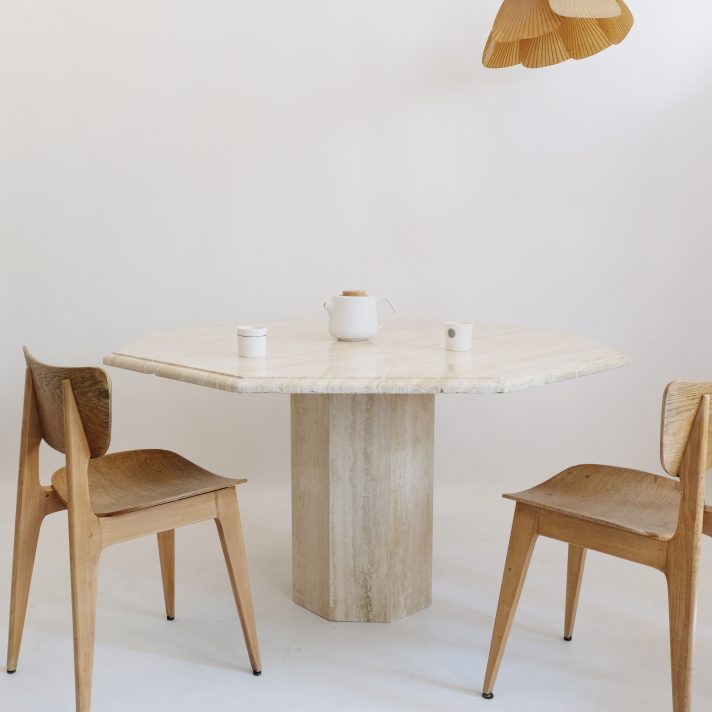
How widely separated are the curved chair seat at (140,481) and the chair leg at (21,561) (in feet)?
0.27

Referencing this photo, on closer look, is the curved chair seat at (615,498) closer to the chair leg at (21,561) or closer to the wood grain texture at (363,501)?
the wood grain texture at (363,501)

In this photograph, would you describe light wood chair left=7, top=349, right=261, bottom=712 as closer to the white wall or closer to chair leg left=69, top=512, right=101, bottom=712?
chair leg left=69, top=512, right=101, bottom=712

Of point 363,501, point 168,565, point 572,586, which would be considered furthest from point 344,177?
point 572,586

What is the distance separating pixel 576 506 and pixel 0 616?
5.19ft

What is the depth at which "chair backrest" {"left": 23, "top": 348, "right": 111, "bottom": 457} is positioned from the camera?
152cm

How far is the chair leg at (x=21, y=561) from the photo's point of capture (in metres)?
1.85

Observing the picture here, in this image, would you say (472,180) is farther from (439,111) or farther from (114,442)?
(114,442)

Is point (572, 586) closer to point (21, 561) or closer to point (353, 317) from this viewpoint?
point (353, 317)

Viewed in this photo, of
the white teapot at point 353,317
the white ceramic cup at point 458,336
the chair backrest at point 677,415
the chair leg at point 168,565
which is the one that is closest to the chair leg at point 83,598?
the chair leg at point 168,565

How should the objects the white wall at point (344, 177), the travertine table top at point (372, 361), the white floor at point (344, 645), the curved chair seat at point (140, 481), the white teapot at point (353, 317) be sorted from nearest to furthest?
the travertine table top at point (372, 361)
the curved chair seat at point (140, 481)
the white floor at point (344, 645)
the white teapot at point (353, 317)
the white wall at point (344, 177)

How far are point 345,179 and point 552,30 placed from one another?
142cm

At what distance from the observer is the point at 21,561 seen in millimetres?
1875

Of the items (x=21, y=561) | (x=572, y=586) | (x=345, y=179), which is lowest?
(x=572, y=586)

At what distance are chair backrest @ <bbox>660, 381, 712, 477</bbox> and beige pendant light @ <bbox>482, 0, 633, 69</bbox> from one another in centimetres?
99
